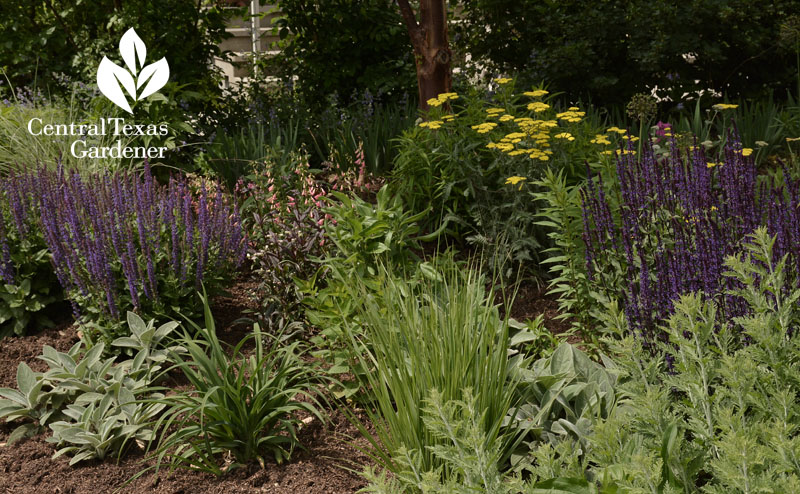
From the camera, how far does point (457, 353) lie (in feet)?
8.63

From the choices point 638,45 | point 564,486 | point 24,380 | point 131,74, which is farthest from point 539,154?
point 131,74

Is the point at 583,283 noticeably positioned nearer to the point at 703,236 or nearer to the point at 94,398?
the point at 703,236

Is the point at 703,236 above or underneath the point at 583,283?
above

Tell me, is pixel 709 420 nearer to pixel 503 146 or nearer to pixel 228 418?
pixel 228 418

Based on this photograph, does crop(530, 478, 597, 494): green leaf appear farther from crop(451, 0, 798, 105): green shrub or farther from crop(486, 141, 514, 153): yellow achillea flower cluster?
crop(451, 0, 798, 105): green shrub

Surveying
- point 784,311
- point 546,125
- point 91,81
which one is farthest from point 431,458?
point 91,81

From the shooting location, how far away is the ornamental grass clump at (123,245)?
12.4ft

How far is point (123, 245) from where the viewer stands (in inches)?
153

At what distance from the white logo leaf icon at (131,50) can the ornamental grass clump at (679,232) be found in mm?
5095

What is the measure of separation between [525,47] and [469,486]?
23.5 ft

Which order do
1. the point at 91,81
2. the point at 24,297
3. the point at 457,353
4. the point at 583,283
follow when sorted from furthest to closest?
the point at 91,81 < the point at 24,297 < the point at 583,283 < the point at 457,353

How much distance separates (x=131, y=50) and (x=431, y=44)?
3.23 metres

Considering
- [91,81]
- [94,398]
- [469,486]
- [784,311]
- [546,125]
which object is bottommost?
[94,398]

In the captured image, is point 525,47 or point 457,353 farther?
point 525,47
